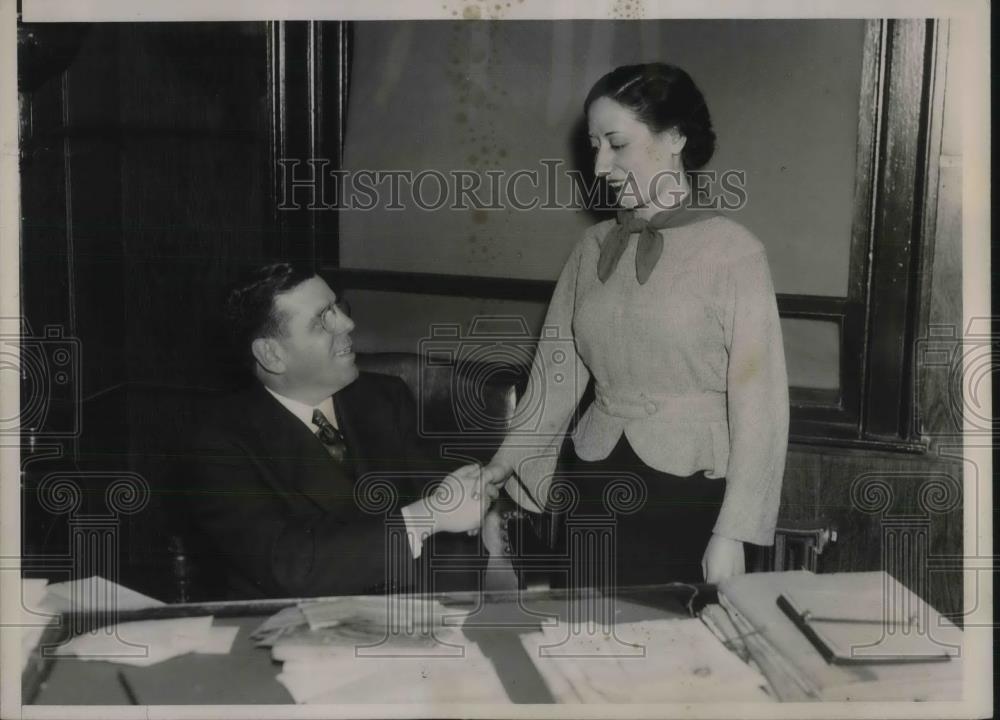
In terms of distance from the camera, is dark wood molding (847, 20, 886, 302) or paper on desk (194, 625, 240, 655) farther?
dark wood molding (847, 20, 886, 302)

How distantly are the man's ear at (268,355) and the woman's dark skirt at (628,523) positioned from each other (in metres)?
0.57

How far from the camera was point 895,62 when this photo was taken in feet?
5.62

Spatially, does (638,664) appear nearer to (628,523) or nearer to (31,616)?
(628,523)

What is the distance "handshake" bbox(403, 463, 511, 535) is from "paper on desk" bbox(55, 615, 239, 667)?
43 cm

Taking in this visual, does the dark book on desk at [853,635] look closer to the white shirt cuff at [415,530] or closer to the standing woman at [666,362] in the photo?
the standing woman at [666,362]

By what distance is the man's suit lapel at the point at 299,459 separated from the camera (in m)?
1.73

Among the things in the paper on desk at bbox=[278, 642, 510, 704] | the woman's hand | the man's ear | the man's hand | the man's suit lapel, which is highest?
the man's ear

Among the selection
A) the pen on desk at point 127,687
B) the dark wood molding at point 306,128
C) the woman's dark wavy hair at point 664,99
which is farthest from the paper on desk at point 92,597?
the woman's dark wavy hair at point 664,99

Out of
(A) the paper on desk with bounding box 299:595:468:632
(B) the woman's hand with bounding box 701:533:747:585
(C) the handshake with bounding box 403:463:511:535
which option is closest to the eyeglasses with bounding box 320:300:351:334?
(C) the handshake with bounding box 403:463:511:535

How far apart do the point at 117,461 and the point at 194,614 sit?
422 millimetres

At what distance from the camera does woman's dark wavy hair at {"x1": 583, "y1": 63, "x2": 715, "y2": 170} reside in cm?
171

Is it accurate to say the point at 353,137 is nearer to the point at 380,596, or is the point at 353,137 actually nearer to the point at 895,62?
the point at 380,596

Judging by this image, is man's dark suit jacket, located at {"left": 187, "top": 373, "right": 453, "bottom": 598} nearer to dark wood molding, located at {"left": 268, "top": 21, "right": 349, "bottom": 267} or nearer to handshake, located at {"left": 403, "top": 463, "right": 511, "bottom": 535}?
handshake, located at {"left": 403, "top": 463, "right": 511, "bottom": 535}

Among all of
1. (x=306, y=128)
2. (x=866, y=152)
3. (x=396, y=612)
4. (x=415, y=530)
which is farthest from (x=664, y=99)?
(x=396, y=612)
